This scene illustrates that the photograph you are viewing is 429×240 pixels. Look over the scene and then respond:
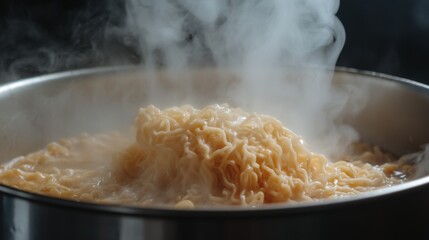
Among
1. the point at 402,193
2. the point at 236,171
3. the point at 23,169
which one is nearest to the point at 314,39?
the point at 236,171

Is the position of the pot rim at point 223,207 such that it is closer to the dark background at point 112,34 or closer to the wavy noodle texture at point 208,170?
the wavy noodle texture at point 208,170

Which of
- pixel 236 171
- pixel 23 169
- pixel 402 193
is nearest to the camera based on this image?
pixel 402 193

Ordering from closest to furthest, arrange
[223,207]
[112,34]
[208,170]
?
1. [223,207]
2. [208,170]
3. [112,34]

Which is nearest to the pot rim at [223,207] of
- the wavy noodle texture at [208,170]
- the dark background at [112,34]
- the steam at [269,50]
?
the wavy noodle texture at [208,170]

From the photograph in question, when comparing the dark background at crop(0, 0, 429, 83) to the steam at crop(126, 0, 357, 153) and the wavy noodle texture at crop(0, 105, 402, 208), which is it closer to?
the steam at crop(126, 0, 357, 153)

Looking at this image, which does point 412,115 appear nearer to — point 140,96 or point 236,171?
point 236,171

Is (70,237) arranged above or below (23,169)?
below

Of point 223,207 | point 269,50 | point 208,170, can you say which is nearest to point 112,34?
point 269,50

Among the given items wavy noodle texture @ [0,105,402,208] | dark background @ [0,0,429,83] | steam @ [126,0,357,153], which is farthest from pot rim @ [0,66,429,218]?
dark background @ [0,0,429,83]

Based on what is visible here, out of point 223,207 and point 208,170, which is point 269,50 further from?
point 223,207
